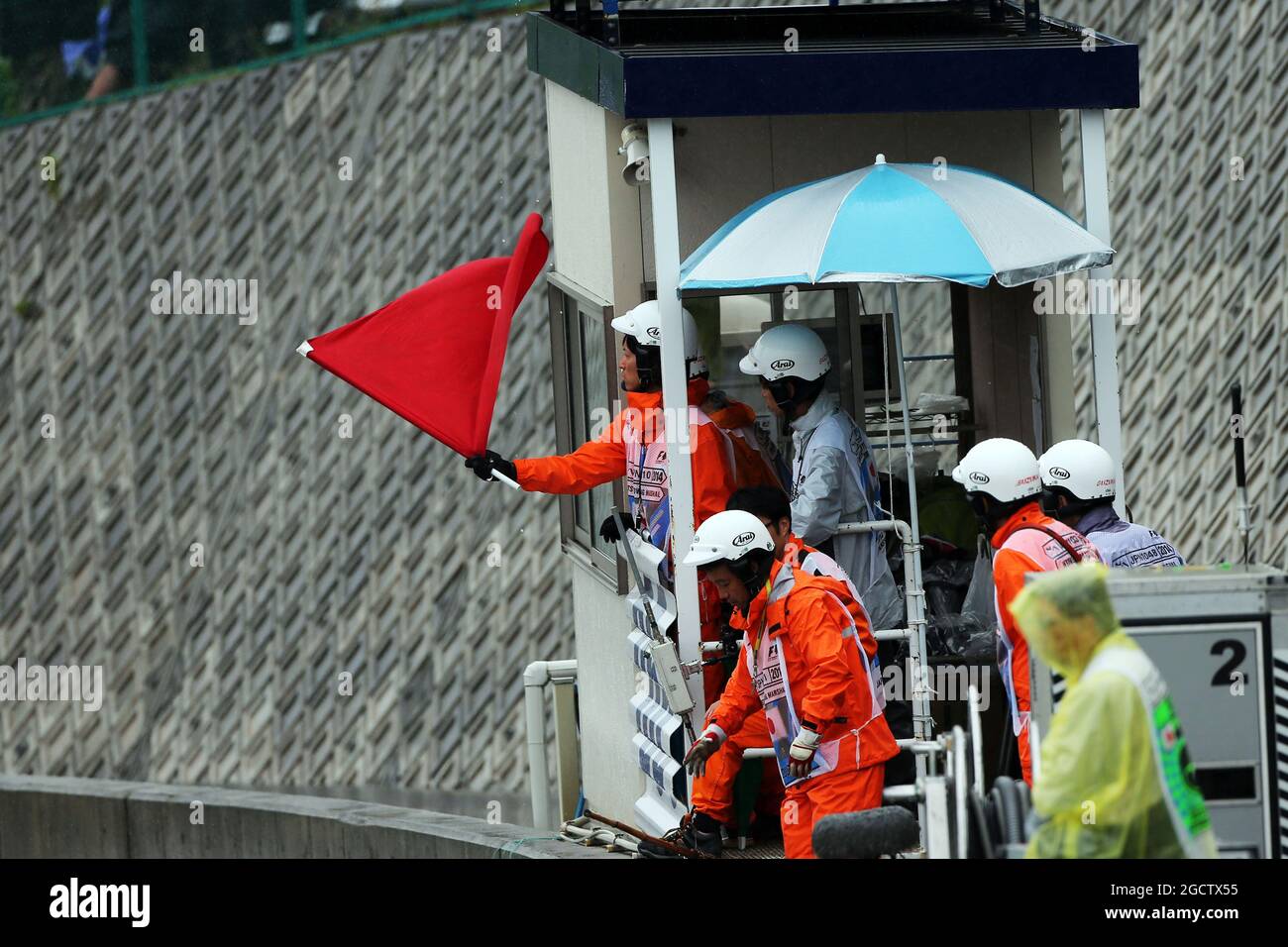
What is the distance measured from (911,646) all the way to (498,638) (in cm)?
978

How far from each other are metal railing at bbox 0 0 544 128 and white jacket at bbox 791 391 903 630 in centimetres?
1038

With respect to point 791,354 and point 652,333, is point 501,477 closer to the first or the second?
point 652,333

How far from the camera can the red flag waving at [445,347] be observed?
10.2 meters

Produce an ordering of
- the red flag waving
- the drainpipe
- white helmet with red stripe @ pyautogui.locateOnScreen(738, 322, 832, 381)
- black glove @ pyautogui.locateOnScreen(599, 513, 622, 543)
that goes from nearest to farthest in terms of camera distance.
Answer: white helmet with red stripe @ pyautogui.locateOnScreen(738, 322, 832, 381) → black glove @ pyautogui.locateOnScreen(599, 513, 622, 543) → the red flag waving → the drainpipe

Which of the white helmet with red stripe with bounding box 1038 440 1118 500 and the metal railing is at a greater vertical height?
the metal railing

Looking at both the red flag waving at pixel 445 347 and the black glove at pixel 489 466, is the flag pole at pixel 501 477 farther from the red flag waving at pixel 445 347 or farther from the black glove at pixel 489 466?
the red flag waving at pixel 445 347

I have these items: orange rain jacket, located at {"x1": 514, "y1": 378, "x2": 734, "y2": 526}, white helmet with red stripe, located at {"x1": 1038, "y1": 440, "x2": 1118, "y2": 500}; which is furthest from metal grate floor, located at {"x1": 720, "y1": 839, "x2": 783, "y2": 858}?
white helmet with red stripe, located at {"x1": 1038, "y1": 440, "x2": 1118, "y2": 500}

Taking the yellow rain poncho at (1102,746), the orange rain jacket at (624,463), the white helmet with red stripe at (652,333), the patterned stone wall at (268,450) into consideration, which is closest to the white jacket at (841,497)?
the orange rain jacket at (624,463)

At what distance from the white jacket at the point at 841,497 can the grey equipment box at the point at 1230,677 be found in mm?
2694

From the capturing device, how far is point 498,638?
59.9 ft

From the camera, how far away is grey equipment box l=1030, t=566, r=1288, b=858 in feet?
21.7

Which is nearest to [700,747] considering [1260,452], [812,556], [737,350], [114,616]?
[812,556]

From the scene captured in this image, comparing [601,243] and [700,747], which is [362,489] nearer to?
[601,243]

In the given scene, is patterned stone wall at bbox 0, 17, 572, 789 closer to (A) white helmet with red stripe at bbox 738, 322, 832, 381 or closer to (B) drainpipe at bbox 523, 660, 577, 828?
(B) drainpipe at bbox 523, 660, 577, 828
